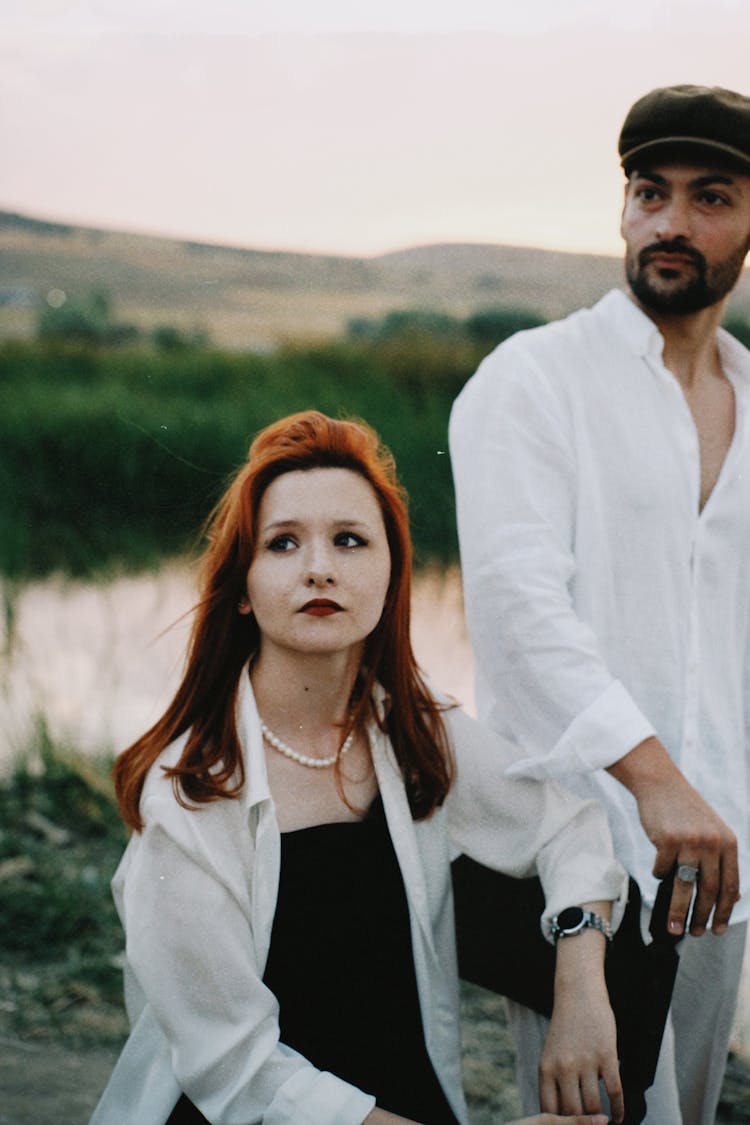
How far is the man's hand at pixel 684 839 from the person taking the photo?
1632mm

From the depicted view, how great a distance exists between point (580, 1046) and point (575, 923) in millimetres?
150

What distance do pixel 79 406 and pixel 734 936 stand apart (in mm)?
3275

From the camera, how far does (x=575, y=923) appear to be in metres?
1.66

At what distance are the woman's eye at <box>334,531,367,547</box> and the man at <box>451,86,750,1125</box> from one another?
235mm

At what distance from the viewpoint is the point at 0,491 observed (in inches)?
193

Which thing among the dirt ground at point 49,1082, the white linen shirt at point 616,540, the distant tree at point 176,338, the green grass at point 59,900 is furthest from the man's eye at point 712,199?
the distant tree at point 176,338

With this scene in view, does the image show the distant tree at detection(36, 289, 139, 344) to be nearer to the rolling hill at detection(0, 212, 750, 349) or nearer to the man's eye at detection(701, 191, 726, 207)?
the rolling hill at detection(0, 212, 750, 349)

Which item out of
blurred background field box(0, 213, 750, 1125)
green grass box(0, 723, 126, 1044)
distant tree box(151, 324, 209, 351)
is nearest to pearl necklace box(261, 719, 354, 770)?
green grass box(0, 723, 126, 1044)

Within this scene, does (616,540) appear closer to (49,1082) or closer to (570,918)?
(570,918)

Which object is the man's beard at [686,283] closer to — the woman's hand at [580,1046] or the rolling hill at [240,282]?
the woman's hand at [580,1046]

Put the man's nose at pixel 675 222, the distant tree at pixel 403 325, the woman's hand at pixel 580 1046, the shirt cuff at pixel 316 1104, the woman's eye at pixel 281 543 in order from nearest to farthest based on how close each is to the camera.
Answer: the shirt cuff at pixel 316 1104, the woman's hand at pixel 580 1046, the woman's eye at pixel 281 543, the man's nose at pixel 675 222, the distant tree at pixel 403 325

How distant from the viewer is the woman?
1.50 metres

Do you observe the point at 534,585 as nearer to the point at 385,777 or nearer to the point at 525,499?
the point at 525,499

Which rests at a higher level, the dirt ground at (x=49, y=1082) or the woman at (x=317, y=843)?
the woman at (x=317, y=843)
